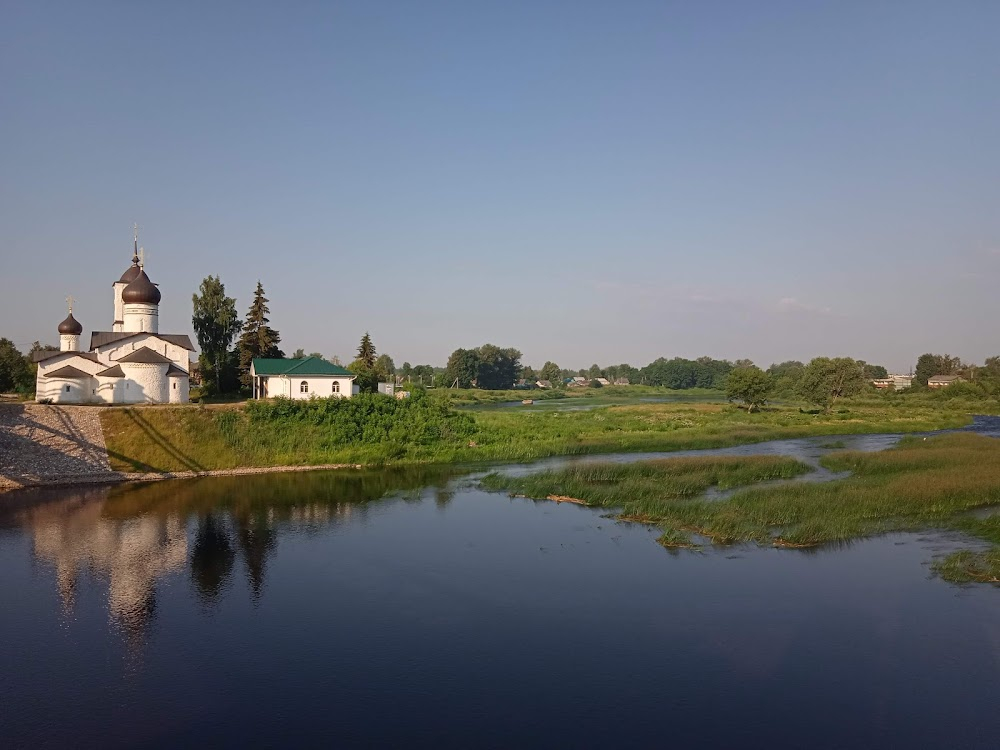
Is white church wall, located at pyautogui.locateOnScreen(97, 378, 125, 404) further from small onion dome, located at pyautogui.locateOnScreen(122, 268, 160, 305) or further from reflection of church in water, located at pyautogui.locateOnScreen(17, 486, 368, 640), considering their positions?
reflection of church in water, located at pyautogui.locateOnScreen(17, 486, 368, 640)

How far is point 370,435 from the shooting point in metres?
46.9

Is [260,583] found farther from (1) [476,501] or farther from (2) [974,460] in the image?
(2) [974,460]

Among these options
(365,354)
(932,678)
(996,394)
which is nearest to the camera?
(932,678)

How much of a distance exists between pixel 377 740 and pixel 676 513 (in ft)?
59.9

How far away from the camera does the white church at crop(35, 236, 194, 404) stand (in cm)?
4391

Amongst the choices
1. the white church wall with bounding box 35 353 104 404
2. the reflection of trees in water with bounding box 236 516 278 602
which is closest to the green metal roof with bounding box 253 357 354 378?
the white church wall with bounding box 35 353 104 404


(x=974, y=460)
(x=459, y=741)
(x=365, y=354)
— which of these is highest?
(x=365, y=354)

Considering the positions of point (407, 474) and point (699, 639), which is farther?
point (407, 474)

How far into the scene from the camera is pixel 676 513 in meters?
28.6

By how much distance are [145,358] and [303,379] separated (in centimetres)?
1044

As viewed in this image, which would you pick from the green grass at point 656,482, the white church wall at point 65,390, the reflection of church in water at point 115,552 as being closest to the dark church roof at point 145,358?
the white church wall at point 65,390

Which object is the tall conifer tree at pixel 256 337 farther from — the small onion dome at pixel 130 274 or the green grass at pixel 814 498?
the green grass at pixel 814 498

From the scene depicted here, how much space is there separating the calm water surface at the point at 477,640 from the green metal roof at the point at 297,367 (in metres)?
23.0

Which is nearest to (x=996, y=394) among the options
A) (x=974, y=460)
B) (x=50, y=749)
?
(x=974, y=460)
